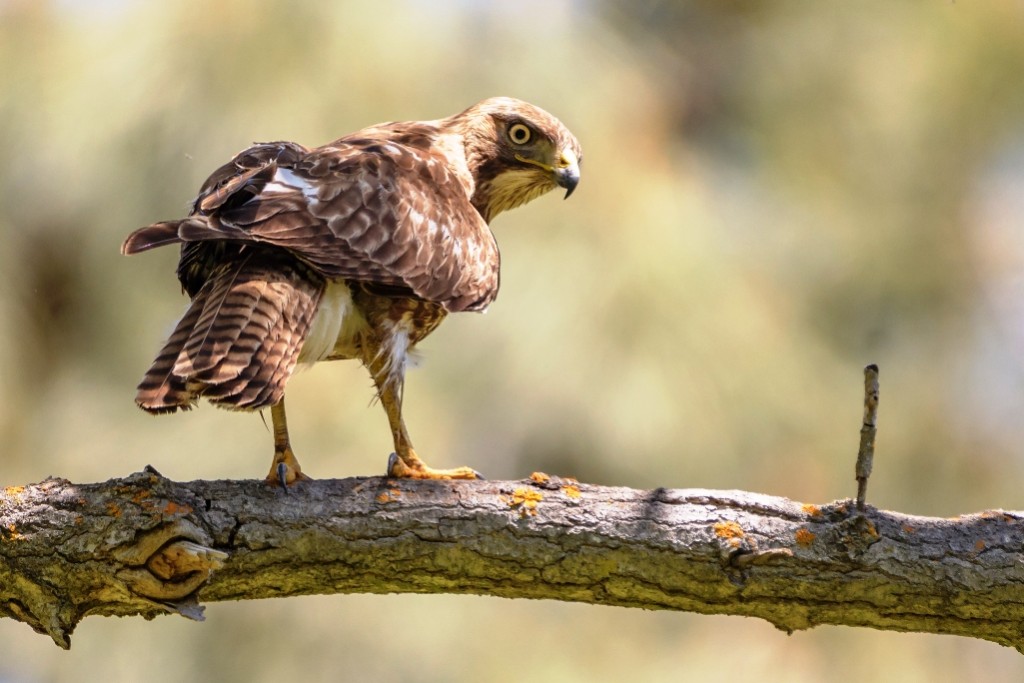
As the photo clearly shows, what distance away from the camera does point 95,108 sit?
698cm

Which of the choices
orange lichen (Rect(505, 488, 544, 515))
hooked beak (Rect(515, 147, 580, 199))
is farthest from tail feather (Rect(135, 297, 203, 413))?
hooked beak (Rect(515, 147, 580, 199))

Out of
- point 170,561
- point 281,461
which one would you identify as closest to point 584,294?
point 281,461

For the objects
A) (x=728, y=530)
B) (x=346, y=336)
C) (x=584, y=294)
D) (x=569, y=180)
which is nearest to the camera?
(x=728, y=530)

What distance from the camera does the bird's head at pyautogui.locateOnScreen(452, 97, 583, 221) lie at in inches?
186

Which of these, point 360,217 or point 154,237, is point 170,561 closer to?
point 154,237

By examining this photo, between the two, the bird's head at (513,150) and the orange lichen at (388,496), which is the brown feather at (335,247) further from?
the orange lichen at (388,496)

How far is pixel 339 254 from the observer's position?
11.9ft

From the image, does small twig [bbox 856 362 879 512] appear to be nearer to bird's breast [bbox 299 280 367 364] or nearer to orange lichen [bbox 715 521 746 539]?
orange lichen [bbox 715 521 746 539]

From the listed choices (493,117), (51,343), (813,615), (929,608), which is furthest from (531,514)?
(51,343)

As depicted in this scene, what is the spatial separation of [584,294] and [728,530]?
3.38 m

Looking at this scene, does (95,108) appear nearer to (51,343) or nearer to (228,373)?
(51,343)

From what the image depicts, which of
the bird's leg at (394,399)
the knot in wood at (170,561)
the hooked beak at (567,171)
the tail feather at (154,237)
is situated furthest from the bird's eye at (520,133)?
the knot in wood at (170,561)

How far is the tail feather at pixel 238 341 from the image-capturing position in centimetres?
308

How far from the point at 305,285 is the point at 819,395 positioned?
3.91 metres
